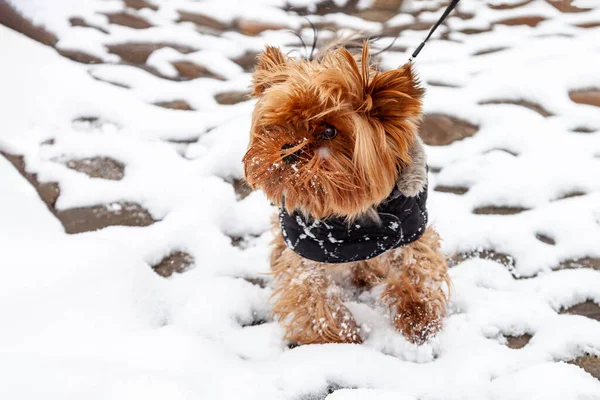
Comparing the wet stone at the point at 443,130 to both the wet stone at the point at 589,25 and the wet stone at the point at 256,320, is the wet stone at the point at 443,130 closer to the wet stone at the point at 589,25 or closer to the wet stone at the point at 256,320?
the wet stone at the point at 256,320

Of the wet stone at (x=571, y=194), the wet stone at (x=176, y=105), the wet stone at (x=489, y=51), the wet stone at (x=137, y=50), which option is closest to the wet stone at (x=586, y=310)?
the wet stone at (x=571, y=194)

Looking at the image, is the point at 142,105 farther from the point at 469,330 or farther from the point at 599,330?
the point at 599,330

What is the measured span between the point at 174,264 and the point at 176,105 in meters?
1.64

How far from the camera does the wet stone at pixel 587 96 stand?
11.0 feet

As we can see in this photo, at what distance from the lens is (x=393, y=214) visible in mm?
1787

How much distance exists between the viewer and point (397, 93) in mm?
1461

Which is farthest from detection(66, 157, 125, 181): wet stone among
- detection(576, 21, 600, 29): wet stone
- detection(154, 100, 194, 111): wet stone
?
detection(576, 21, 600, 29): wet stone

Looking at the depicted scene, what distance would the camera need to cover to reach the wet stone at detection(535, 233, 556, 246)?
2.40m

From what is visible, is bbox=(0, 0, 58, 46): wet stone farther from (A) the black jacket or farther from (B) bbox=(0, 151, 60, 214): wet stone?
(A) the black jacket

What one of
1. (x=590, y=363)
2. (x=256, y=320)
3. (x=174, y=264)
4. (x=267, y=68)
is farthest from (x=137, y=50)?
(x=590, y=363)

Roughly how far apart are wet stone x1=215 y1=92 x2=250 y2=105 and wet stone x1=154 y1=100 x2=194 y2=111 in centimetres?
25

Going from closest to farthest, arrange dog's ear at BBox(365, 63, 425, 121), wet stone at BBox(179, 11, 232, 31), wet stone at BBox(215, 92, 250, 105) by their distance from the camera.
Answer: dog's ear at BBox(365, 63, 425, 121), wet stone at BBox(215, 92, 250, 105), wet stone at BBox(179, 11, 232, 31)

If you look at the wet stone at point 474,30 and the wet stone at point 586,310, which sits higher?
the wet stone at point 474,30

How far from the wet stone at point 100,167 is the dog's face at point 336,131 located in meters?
1.70
